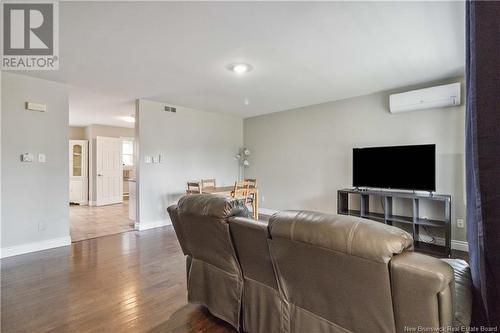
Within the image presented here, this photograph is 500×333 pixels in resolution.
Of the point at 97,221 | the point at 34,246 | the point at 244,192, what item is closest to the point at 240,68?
the point at 244,192

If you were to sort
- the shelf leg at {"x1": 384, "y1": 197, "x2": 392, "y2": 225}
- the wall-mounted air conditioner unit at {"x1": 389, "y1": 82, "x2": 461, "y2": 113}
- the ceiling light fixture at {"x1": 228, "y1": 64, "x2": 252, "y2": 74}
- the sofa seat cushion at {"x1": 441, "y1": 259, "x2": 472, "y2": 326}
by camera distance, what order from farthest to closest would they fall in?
the shelf leg at {"x1": 384, "y1": 197, "x2": 392, "y2": 225} < the wall-mounted air conditioner unit at {"x1": 389, "y1": 82, "x2": 461, "y2": 113} < the ceiling light fixture at {"x1": 228, "y1": 64, "x2": 252, "y2": 74} < the sofa seat cushion at {"x1": 441, "y1": 259, "x2": 472, "y2": 326}

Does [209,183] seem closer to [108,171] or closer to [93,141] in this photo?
[108,171]

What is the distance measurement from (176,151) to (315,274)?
4.58m

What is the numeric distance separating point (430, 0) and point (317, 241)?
2.07 m

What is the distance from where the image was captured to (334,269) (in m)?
1.15

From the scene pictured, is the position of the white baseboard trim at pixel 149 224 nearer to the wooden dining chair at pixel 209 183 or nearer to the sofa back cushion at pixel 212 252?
the wooden dining chair at pixel 209 183

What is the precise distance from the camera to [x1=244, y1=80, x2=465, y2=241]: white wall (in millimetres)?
3596

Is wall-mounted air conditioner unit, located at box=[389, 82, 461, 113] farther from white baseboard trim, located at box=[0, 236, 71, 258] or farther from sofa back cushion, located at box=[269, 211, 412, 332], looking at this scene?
white baseboard trim, located at box=[0, 236, 71, 258]

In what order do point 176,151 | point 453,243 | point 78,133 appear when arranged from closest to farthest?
point 453,243
point 176,151
point 78,133

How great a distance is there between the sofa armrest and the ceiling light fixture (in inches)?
108

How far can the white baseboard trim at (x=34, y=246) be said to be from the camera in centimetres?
333

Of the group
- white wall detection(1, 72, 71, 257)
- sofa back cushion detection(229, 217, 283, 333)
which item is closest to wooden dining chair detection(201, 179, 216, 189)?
white wall detection(1, 72, 71, 257)

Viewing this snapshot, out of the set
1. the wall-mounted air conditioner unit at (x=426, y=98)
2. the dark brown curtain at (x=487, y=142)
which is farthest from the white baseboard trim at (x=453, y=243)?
the dark brown curtain at (x=487, y=142)

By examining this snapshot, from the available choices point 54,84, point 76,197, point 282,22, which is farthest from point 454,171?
point 76,197
